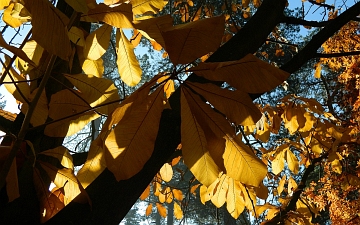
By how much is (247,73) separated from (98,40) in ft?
0.87

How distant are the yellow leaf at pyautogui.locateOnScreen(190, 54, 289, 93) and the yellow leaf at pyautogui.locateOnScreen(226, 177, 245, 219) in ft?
1.55

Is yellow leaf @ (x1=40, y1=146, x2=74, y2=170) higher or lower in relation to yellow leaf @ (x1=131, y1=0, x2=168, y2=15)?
lower

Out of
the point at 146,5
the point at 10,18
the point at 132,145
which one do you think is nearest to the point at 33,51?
the point at 10,18

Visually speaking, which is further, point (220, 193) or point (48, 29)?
point (220, 193)

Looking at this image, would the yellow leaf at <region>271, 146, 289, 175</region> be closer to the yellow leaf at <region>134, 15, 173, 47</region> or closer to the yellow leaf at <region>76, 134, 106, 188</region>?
the yellow leaf at <region>76, 134, 106, 188</region>

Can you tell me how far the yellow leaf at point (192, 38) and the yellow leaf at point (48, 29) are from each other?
0.28 feet

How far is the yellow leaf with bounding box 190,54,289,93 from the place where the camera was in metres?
0.32

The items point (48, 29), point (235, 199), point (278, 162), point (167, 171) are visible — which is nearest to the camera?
point (48, 29)

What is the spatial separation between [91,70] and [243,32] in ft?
1.09

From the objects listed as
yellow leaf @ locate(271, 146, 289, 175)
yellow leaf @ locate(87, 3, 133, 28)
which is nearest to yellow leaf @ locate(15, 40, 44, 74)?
yellow leaf @ locate(87, 3, 133, 28)

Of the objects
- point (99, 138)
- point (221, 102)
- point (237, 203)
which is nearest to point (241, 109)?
point (221, 102)

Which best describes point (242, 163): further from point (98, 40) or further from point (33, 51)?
point (33, 51)

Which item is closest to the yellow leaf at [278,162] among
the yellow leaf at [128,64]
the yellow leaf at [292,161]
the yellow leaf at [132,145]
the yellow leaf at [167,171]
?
the yellow leaf at [292,161]

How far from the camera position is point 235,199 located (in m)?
0.78
